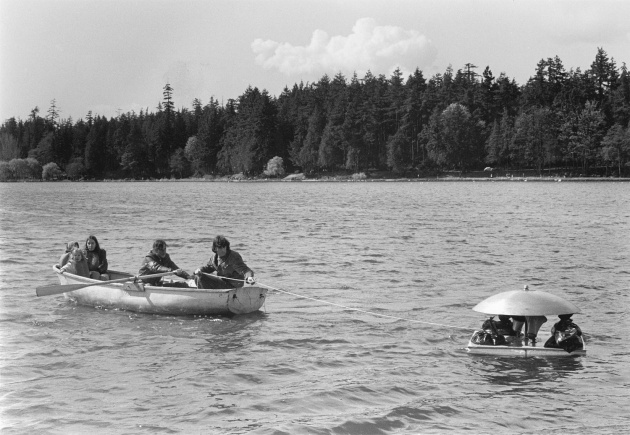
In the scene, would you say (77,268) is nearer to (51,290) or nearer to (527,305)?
(51,290)

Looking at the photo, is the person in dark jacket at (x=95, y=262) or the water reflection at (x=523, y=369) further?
the person in dark jacket at (x=95, y=262)

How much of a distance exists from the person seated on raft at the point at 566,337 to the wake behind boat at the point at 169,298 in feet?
23.4

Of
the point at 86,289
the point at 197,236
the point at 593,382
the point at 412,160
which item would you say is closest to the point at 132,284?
the point at 86,289

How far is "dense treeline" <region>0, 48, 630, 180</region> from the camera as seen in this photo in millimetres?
134875

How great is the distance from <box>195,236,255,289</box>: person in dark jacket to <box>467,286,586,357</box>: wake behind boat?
5966 mm

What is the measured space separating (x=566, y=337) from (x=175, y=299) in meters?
8.95

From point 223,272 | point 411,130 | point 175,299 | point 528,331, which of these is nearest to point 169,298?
point 175,299

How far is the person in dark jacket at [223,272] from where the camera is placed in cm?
1922

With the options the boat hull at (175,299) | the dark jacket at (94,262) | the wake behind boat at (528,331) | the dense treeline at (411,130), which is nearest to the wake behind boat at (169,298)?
the boat hull at (175,299)

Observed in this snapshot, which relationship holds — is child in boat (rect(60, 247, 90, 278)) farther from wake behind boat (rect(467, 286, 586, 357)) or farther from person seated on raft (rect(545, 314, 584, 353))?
person seated on raft (rect(545, 314, 584, 353))

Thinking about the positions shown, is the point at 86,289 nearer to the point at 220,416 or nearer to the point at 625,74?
the point at 220,416

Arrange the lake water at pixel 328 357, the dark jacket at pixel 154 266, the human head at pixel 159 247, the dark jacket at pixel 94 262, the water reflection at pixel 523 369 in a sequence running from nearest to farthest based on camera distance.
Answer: the lake water at pixel 328 357, the water reflection at pixel 523 369, the human head at pixel 159 247, the dark jacket at pixel 154 266, the dark jacket at pixel 94 262

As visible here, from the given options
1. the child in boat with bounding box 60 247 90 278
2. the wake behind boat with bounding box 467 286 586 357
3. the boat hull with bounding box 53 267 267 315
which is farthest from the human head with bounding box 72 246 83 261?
the wake behind boat with bounding box 467 286 586 357

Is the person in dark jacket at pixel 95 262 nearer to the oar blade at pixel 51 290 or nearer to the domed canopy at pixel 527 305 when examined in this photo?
the oar blade at pixel 51 290
